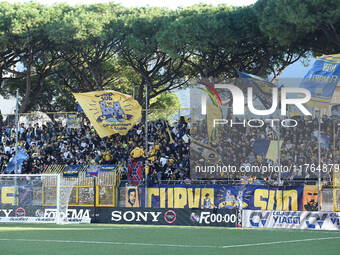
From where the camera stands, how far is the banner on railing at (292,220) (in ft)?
74.7

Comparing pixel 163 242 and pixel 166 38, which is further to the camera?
pixel 166 38

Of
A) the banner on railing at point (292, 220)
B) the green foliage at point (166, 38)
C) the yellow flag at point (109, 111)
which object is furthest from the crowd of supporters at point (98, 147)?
the banner on railing at point (292, 220)

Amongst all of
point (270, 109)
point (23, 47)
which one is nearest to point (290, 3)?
point (270, 109)

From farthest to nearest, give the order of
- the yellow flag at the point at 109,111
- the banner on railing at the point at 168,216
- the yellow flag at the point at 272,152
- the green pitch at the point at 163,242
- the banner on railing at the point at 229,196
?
1. the yellow flag at the point at 109,111
2. the yellow flag at the point at 272,152
3. the banner on railing at the point at 229,196
4. the banner on railing at the point at 168,216
5. the green pitch at the point at 163,242

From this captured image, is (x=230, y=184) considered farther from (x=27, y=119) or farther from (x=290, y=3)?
(x=27, y=119)

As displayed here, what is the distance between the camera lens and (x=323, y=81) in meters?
28.3

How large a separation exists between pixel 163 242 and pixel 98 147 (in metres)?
20.5

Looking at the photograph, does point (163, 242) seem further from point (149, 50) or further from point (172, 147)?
point (149, 50)

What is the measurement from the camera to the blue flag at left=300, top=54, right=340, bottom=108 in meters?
28.1

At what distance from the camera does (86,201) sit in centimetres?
3138

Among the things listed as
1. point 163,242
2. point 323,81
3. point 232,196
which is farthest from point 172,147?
point 163,242

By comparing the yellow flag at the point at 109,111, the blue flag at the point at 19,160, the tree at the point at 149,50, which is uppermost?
the tree at the point at 149,50

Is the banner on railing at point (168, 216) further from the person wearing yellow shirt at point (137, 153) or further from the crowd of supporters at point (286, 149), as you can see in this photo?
Result: the person wearing yellow shirt at point (137, 153)

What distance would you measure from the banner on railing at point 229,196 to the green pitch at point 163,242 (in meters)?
8.12
